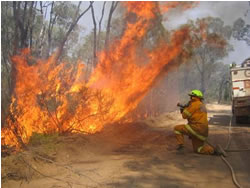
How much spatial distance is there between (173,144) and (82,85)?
4093 mm

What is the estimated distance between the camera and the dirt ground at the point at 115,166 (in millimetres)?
5086

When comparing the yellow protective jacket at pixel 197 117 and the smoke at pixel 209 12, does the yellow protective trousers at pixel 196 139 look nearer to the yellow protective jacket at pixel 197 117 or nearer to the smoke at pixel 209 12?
the yellow protective jacket at pixel 197 117

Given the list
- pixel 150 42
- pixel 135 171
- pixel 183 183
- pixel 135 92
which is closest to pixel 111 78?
pixel 135 92

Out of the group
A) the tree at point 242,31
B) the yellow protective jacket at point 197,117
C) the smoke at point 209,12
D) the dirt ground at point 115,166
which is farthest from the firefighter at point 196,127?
the tree at point 242,31

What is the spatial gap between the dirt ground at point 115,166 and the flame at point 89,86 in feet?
4.28

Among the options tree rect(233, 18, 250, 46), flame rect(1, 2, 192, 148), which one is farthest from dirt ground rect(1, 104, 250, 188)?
tree rect(233, 18, 250, 46)

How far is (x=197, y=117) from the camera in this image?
22.9 feet

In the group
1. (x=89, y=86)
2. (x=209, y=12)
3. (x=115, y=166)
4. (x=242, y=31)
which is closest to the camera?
(x=115, y=166)

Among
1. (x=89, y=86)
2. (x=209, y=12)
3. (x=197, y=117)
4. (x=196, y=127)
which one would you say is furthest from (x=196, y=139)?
(x=209, y=12)

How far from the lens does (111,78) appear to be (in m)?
11.5

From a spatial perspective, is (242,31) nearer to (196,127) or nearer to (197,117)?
(197,117)

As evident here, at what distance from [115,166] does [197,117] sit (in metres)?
2.58

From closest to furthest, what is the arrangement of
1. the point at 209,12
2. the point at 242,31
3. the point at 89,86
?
the point at 89,86 → the point at 209,12 → the point at 242,31

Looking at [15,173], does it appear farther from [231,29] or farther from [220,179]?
[231,29]
